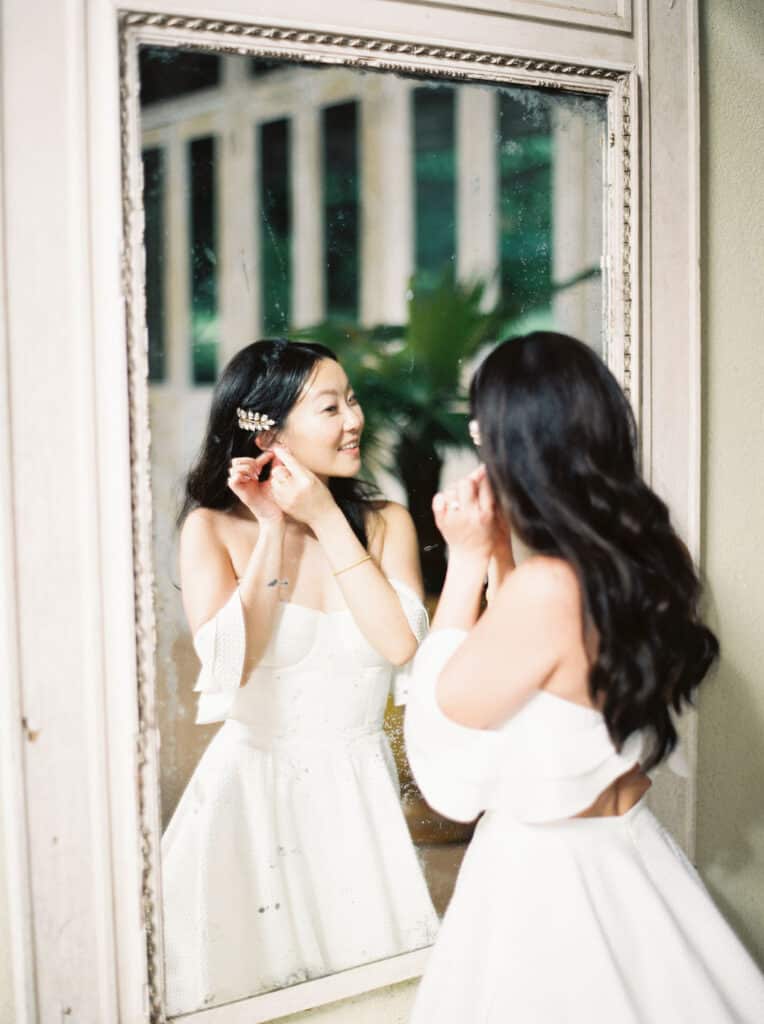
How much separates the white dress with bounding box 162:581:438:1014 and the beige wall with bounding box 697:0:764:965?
0.65m

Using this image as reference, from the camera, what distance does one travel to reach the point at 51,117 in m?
1.32

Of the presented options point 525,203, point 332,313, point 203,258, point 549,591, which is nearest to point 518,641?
point 549,591

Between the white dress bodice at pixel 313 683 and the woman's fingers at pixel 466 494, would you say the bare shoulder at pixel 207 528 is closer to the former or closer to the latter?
the white dress bodice at pixel 313 683

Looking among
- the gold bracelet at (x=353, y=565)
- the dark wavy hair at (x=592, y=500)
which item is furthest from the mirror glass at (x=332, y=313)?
the dark wavy hair at (x=592, y=500)

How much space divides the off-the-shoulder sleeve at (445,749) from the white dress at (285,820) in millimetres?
256

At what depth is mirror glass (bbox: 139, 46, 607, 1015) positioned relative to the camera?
139 cm

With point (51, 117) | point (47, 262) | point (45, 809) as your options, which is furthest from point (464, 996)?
point (51, 117)

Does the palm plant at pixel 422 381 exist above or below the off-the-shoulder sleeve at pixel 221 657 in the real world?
above

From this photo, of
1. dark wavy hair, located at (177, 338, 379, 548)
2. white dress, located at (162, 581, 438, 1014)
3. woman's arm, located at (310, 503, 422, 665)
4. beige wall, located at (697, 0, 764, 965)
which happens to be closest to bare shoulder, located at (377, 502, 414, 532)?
woman's arm, located at (310, 503, 422, 665)

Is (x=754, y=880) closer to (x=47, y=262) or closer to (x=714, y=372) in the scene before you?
(x=714, y=372)

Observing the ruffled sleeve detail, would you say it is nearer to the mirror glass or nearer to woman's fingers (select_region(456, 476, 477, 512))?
woman's fingers (select_region(456, 476, 477, 512))

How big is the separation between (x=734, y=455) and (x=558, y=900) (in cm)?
94

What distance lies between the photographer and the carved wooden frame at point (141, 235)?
4.46 feet

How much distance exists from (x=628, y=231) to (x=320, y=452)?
668 mm
